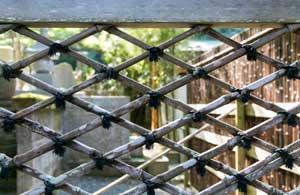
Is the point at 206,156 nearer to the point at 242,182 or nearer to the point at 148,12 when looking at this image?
the point at 242,182

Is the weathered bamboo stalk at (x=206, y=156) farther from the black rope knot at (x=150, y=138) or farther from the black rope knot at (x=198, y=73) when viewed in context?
the black rope knot at (x=198, y=73)

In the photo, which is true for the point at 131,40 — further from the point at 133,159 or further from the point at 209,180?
the point at 133,159

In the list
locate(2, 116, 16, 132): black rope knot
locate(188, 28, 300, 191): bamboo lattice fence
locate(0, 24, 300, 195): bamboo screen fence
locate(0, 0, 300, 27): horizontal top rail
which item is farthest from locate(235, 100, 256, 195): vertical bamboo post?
locate(2, 116, 16, 132): black rope knot

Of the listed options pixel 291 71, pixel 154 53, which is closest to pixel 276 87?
pixel 291 71

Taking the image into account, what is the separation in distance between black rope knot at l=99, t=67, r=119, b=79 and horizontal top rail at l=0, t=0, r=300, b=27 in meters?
0.17

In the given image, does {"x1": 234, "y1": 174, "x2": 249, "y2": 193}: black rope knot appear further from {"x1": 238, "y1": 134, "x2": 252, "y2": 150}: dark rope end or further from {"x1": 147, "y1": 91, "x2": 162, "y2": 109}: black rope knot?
{"x1": 147, "y1": 91, "x2": 162, "y2": 109}: black rope knot

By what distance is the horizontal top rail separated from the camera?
170cm

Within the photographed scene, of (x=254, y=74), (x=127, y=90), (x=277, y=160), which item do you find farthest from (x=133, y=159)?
(x=127, y=90)

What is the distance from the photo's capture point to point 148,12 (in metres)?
1.73

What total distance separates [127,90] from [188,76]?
1092cm

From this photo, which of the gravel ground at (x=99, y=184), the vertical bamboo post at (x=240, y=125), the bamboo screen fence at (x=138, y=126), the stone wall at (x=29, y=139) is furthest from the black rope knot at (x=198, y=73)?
the gravel ground at (x=99, y=184)

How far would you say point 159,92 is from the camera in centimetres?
171

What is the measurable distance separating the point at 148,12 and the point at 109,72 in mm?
274

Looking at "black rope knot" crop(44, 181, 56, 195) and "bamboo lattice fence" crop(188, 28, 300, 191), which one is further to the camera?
"bamboo lattice fence" crop(188, 28, 300, 191)
